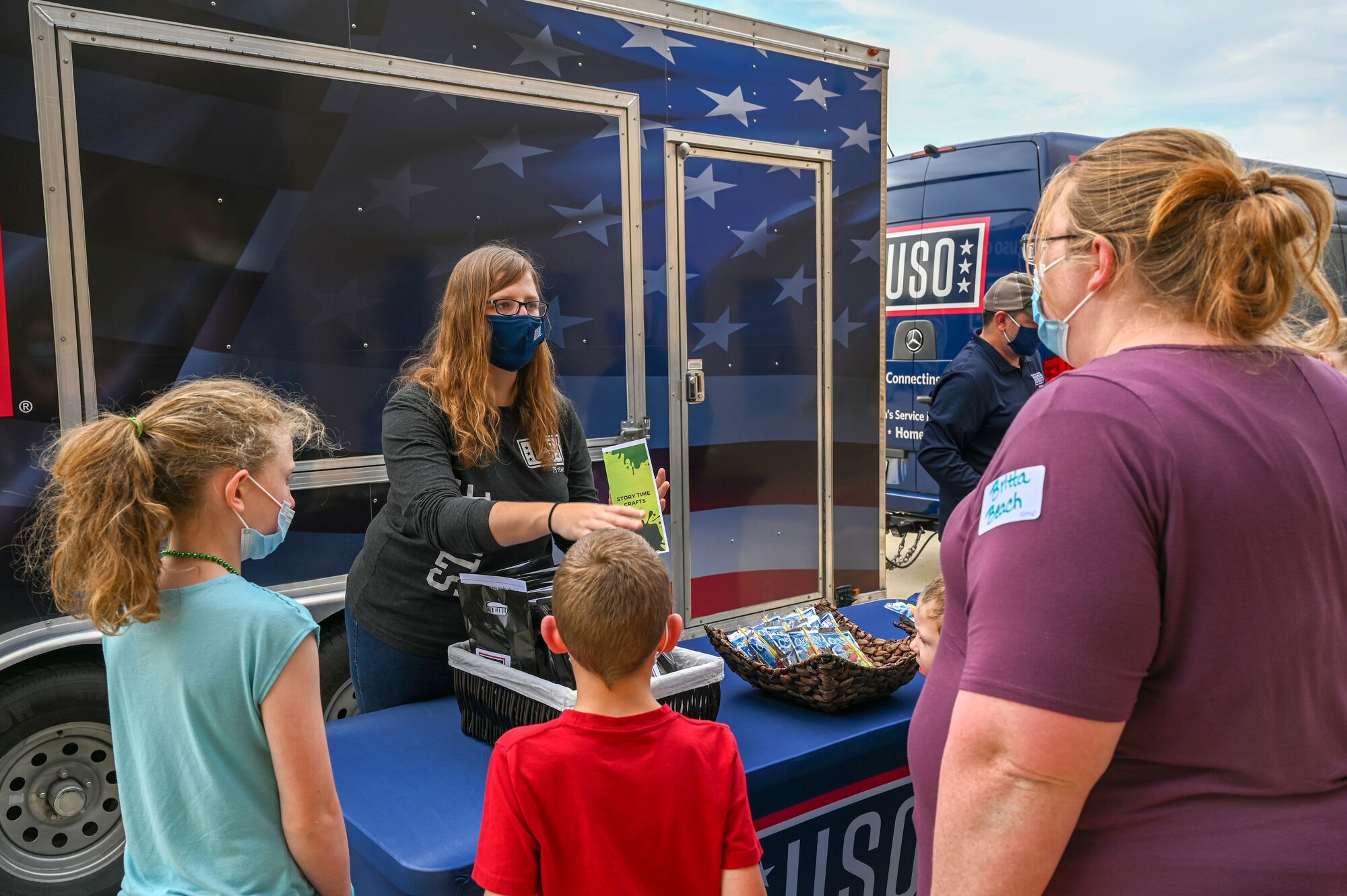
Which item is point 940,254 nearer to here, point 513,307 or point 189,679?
point 513,307

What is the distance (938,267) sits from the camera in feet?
21.7

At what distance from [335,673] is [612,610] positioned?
91.8 inches

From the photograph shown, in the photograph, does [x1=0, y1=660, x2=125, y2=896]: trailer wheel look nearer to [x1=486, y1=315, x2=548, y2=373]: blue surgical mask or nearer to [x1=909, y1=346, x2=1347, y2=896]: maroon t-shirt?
[x1=486, y1=315, x2=548, y2=373]: blue surgical mask

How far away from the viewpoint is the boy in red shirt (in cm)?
132

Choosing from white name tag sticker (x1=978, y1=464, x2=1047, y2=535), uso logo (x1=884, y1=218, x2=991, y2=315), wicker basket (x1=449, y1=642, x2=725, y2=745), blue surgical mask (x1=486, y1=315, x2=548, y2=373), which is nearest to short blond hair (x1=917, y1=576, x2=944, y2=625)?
wicker basket (x1=449, y1=642, x2=725, y2=745)

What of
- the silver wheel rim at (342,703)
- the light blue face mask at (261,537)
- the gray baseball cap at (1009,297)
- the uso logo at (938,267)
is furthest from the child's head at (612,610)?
the uso logo at (938,267)

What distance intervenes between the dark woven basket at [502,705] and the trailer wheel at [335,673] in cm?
141

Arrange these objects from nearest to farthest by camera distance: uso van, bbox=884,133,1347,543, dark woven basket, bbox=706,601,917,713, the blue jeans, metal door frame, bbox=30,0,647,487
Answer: dark woven basket, bbox=706,601,917,713 → the blue jeans → metal door frame, bbox=30,0,647,487 → uso van, bbox=884,133,1347,543

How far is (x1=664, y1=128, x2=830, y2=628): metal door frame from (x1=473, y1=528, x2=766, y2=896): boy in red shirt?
8.23ft

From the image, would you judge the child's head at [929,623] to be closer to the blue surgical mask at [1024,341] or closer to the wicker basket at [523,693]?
the wicker basket at [523,693]

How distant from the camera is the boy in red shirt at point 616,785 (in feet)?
4.32

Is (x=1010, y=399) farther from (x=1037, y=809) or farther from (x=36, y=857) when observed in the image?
(x=36, y=857)

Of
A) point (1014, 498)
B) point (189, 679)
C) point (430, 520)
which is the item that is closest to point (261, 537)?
point (189, 679)

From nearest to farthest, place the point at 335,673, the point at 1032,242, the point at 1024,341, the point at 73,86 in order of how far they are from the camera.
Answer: the point at 1032,242 < the point at 73,86 < the point at 335,673 < the point at 1024,341
